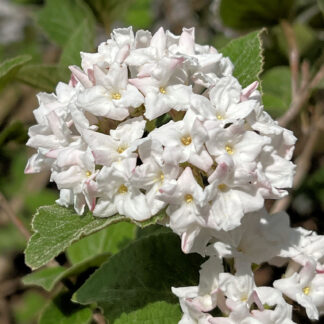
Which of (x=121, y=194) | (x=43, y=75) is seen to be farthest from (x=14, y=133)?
(x=121, y=194)

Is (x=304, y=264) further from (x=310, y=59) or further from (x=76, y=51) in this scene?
(x=310, y=59)

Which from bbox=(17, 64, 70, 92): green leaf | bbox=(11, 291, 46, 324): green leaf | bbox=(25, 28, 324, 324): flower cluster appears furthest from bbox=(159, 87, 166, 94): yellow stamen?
bbox=(11, 291, 46, 324): green leaf

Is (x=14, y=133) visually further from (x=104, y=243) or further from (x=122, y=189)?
(x=122, y=189)

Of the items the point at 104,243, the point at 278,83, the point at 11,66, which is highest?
the point at 11,66

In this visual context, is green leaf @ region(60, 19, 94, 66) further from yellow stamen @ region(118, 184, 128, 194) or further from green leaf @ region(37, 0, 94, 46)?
yellow stamen @ region(118, 184, 128, 194)

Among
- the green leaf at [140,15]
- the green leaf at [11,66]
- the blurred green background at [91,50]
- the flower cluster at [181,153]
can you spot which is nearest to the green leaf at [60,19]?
the blurred green background at [91,50]

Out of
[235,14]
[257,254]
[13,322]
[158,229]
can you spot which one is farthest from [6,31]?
[257,254]

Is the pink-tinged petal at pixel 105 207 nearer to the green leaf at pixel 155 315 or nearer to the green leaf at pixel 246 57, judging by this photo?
the green leaf at pixel 155 315
